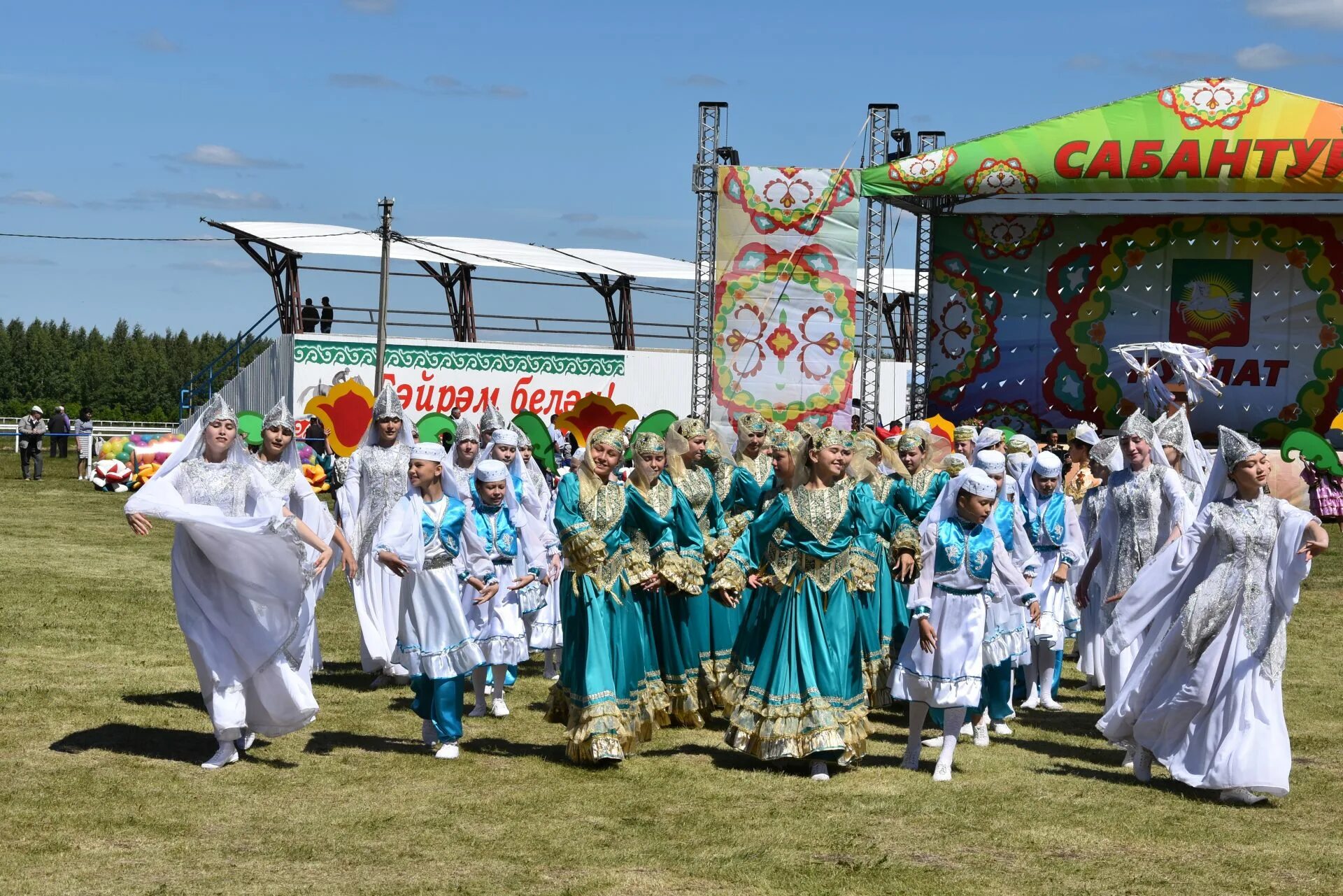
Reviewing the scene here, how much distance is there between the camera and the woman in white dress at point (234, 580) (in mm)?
7551

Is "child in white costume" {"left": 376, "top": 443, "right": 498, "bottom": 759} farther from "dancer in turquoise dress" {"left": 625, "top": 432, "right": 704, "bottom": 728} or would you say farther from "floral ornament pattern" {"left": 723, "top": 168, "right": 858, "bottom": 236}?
"floral ornament pattern" {"left": 723, "top": 168, "right": 858, "bottom": 236}

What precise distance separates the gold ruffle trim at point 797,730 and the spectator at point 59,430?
30.1 meters

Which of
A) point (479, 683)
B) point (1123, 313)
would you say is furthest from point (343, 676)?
point (1123, 313)

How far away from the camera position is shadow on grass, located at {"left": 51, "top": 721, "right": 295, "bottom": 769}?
7.89 m

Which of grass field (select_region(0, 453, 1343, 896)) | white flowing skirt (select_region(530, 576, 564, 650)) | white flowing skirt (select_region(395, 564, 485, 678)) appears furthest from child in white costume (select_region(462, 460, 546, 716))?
white flowing skirt (select_region(530, 576, 564, 650))

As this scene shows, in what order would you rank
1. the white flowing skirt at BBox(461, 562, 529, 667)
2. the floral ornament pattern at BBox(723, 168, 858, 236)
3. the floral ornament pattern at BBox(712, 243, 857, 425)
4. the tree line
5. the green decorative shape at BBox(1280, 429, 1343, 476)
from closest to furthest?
the white flowing skirt at BBox(461, 562, 529, 667) < the green decorative shape at BBox(1280, 429, 1343, 476) < the floral ornament pattern at BBox(723, 168, 858, 236) < the floral ornament pattern at BBox(712, 243, 857, 425) < the tree line

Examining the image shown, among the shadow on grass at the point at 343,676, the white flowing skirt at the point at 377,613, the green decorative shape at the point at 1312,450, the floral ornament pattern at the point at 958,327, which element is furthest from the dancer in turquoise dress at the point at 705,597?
the floral ornament pattern at the point at 958,327

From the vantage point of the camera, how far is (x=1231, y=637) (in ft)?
24.1

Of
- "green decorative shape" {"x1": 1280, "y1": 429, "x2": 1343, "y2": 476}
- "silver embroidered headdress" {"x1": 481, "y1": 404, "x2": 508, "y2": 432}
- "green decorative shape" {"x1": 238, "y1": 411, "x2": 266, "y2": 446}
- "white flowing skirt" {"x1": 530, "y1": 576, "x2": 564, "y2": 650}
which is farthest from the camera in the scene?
"green decorative shape" {"x1": 1280, "y1": 429, "x2": 1343, "y2": 476}

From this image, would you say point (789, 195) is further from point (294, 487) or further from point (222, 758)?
point (222, 758)

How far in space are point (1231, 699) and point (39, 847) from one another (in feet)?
16.7

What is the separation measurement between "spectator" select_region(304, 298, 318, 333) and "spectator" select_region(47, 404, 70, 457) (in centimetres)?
731

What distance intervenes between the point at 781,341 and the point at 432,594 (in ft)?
47.8

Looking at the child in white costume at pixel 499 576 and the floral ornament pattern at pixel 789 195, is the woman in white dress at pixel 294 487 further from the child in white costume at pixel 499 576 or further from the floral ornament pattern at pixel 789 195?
the floral ornament pattern at pixel 789 195
